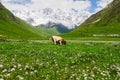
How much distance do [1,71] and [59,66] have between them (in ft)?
15.0

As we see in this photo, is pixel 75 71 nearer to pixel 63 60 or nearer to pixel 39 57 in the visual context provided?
pixel 63 60

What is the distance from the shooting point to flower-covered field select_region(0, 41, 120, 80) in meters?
20.4

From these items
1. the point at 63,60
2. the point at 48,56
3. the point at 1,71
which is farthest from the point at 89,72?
the point at 1,71

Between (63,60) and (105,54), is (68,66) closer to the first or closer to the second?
(63,60)

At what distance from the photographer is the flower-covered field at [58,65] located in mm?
20375

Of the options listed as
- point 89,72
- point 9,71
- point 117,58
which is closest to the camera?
point 9,71

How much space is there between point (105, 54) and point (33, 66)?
895 cm

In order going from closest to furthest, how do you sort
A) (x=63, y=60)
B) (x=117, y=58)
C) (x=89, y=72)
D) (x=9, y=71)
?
(x=9, y=71) < (x=89, y=72) < (x=63, y=60) < (x=117, y=58)

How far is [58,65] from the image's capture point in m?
22.7

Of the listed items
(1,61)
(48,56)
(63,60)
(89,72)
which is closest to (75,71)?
(89,72)

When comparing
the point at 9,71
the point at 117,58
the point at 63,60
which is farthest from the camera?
the point at 117,58

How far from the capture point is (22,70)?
21.0 m

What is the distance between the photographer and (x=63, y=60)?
24094 mm

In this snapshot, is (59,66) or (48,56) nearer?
(59,66)
